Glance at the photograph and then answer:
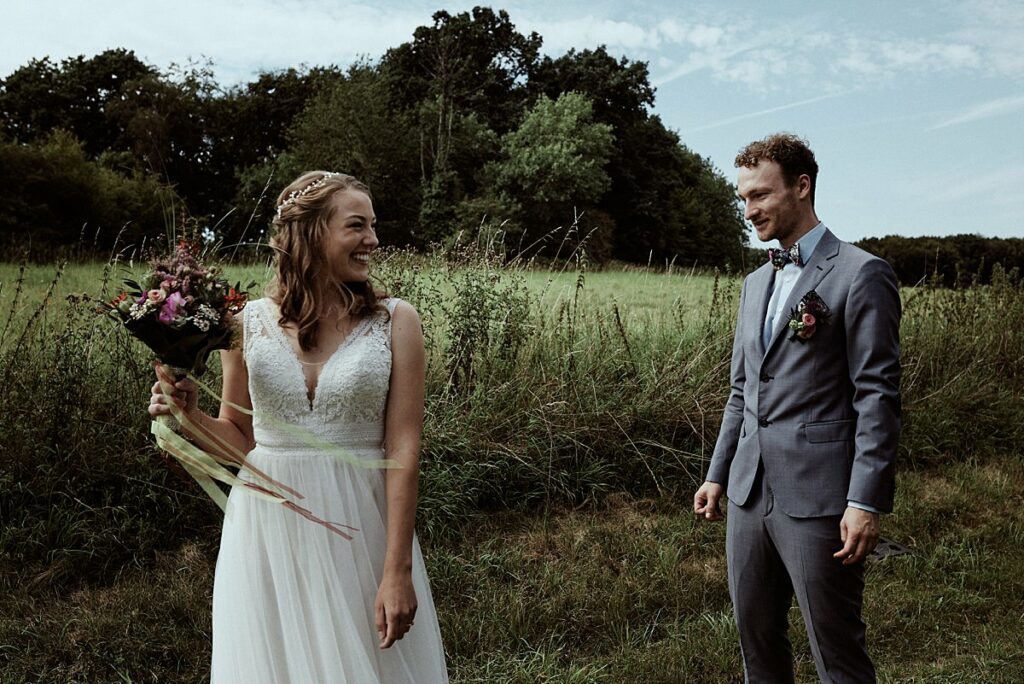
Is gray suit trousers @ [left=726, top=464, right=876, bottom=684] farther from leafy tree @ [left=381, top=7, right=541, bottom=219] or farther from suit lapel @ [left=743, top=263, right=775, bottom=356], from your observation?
leafy tree @ [left=381, top=7, right=541, bottom=219]

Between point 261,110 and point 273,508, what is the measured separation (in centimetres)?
3874

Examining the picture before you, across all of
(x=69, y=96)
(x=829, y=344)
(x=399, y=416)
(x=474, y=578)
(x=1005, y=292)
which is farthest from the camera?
(x=69, y=96)

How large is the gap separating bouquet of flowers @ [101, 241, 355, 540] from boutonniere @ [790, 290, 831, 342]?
5.08 feet

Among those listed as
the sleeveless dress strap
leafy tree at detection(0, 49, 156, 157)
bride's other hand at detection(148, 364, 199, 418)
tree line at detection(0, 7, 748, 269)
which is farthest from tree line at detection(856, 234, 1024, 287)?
leafy tree at detection(0, 49, 156, 157)

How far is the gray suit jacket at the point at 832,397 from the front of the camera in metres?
→ 2.62

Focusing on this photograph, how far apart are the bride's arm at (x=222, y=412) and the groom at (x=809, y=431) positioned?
5.43ft

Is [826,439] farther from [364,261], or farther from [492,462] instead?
[492,462]

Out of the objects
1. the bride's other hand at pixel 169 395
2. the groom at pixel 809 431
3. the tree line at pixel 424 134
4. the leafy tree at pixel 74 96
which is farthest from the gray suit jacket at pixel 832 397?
the leafy tree at pixel 74 96

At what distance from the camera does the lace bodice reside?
93.0 inches

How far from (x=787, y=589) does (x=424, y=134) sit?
3443 centimetres

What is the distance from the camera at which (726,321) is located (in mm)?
8039

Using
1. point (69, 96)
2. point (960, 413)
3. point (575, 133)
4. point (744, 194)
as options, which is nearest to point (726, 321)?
point (960, 413)

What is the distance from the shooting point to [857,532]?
Answer: 261cm

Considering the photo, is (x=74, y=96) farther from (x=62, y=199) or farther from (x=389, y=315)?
(x=389, y=315)
